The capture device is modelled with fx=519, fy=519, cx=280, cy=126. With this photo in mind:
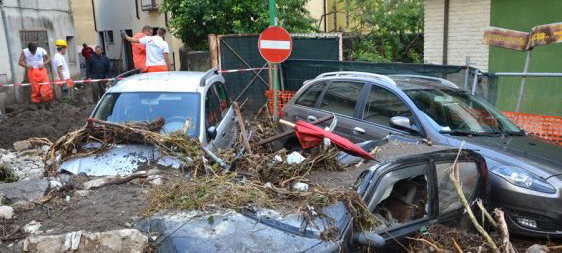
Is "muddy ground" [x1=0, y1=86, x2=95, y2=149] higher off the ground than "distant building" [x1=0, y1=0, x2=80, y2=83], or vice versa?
"distant building" [x1=0, y1=0, x2=80, y2=83]

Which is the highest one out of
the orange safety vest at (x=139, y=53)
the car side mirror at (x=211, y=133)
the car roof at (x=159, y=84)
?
the orange safety vest at (x=139, y=53)

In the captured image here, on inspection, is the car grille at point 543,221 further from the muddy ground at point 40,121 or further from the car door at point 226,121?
the muddy ground at point 40,121

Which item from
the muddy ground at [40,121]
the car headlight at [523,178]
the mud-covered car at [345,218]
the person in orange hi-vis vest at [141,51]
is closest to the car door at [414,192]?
the mud-covered car at [345,218]

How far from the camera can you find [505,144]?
5.69 m

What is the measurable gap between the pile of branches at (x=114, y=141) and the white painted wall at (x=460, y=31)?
7844 millimetres


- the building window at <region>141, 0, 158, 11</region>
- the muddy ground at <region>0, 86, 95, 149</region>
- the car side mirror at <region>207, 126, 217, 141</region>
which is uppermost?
the building window at <region>141, 0, 158, 11</region>

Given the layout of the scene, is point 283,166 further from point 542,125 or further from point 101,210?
point 542,125

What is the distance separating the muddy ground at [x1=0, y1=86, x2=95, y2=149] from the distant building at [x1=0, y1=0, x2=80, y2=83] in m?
1.20

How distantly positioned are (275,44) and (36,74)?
6382 mm

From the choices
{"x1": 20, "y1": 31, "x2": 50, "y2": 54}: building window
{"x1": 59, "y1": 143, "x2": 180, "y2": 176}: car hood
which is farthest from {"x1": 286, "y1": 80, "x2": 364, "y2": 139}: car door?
{"x1": 20, "y1": 31, "x2": 50, "y2": 54}: building window

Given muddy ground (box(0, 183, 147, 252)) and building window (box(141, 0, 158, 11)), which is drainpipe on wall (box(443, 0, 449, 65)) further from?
building window (box(141, 0, 158, 11))

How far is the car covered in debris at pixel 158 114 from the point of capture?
17.6ft

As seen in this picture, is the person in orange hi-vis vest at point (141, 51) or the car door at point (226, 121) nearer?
the car door at point (226, 121)

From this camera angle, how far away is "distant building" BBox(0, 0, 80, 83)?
13539mm
